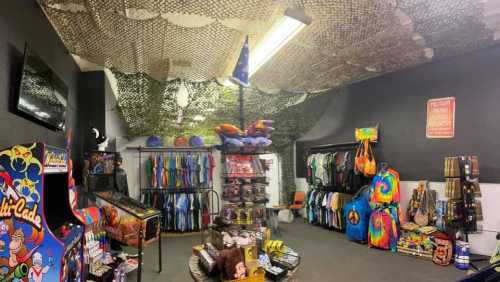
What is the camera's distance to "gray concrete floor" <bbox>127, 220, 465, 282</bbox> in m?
3.75

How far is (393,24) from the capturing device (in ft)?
10.5

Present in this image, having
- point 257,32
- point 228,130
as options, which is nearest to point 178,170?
point 228,130

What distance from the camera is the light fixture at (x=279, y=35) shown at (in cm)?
286

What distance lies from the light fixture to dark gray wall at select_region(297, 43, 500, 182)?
2.86 m

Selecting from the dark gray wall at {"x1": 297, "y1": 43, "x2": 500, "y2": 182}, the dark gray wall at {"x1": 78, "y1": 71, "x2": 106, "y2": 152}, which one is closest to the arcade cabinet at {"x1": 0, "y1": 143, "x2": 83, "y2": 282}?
the dark gray wall at {"x1": 78, "y1": 71, "x2": 106, "y2": 152}

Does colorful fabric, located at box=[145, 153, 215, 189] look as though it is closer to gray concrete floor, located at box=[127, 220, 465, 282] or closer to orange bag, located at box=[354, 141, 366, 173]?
gray concrete floor, located at box=[127, 220, 465, 282]

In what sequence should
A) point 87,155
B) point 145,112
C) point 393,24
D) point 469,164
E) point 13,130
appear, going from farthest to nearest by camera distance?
point 145,112
point 469,164
point 87,155
point 393,24
point 13,130

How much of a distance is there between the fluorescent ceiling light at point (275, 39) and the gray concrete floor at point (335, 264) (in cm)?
283

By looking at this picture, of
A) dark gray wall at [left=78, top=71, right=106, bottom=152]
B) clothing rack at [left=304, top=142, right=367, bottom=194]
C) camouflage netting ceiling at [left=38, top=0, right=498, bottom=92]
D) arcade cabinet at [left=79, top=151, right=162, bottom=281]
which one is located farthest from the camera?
clothing rack at [left=304, top=142, right=367, bottom=194]

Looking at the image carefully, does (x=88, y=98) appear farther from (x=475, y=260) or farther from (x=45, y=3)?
(x=475, y=260)

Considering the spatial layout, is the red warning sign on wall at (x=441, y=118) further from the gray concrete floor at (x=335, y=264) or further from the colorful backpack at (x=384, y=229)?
the gray concrete floor at (x=335, y=264)

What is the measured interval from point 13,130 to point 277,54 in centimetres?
293

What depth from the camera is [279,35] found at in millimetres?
3393

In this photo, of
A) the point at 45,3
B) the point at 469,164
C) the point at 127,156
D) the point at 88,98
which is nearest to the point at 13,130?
the point at 45,3
